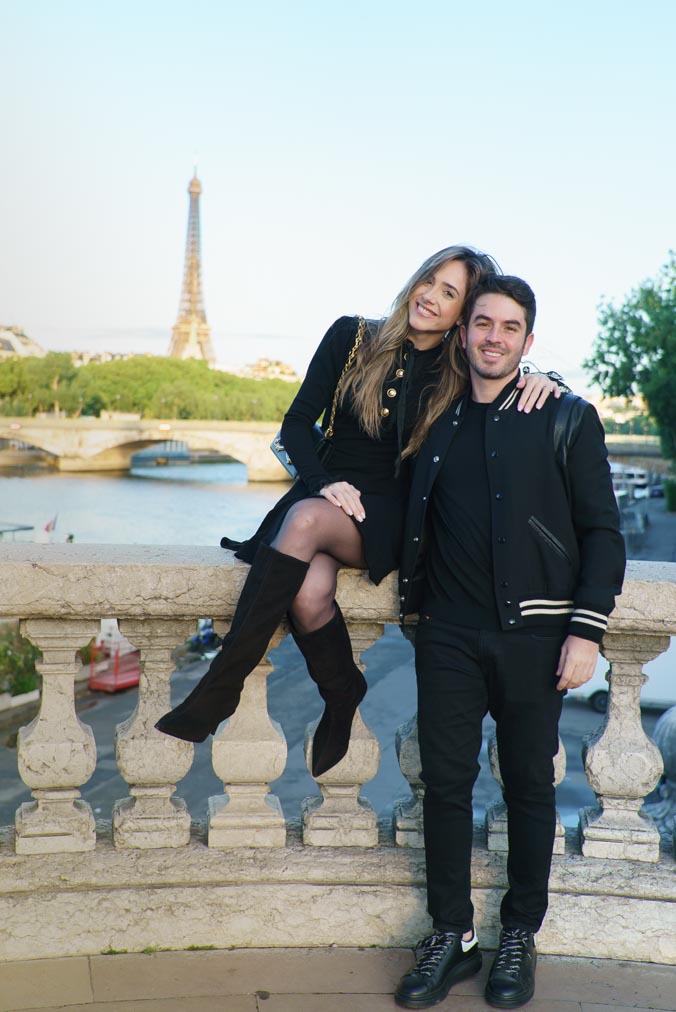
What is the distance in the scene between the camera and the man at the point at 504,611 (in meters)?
2.26

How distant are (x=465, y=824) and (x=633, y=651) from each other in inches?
22.1

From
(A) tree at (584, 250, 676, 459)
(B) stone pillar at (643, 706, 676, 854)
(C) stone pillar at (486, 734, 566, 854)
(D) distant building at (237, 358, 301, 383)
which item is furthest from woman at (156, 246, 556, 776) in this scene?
(D) distant building at (237, 358, 301, 383)

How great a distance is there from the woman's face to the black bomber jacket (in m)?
0.38

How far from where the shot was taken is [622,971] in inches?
94.3

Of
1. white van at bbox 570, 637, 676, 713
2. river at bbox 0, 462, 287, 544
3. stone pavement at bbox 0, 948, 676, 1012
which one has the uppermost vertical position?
stone pavement at bbox 0, 948, 676, 1012

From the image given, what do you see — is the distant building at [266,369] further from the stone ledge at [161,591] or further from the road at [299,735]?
the stone ledge at [161,591]

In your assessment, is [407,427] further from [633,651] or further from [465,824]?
[465,824]

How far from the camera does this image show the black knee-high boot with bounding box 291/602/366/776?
7.59 feet

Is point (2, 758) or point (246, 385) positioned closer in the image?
point (2, 758)

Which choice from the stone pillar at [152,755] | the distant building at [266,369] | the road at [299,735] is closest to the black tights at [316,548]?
the stone pillar at [152,755]

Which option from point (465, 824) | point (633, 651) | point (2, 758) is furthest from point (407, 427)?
point (2, 758)

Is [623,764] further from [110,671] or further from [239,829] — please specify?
[110,671]

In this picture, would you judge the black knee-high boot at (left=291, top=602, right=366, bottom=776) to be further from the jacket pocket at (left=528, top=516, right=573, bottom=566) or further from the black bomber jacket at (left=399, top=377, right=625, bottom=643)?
the jacket pocket at (left=528, top=516, right=573, bottom=566)

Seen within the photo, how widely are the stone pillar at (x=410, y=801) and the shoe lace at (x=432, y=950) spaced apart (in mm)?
257
